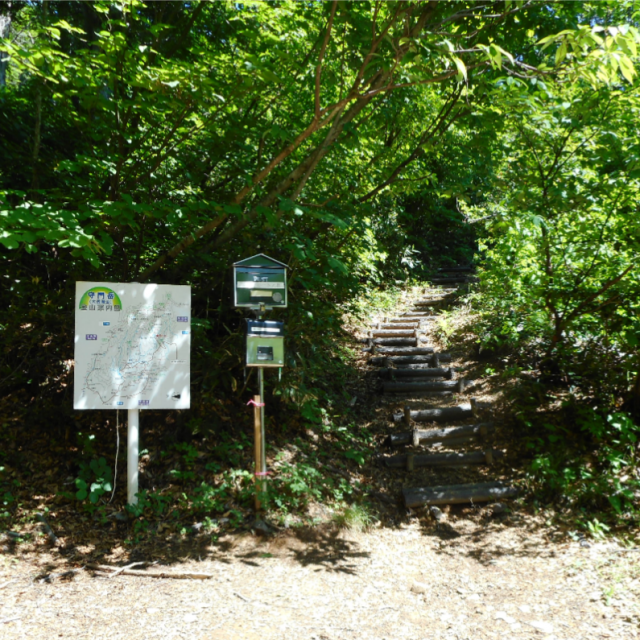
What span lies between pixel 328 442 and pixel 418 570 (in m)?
2.19

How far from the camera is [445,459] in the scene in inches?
235

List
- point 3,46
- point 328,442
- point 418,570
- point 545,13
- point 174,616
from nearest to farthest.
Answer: point 174,616 < point 3,46 < point 418,570 < point 545,13 < point 328,442

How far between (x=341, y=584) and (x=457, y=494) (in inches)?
77.0

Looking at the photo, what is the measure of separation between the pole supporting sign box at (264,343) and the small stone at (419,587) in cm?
203

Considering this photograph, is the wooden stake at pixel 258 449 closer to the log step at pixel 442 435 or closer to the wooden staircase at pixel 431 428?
the wooden staircase at pixel 431 428

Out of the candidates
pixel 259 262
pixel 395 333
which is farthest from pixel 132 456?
pixel 395 333

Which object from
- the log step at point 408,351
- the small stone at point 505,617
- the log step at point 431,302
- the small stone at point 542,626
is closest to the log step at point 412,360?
the log step at point 408,351

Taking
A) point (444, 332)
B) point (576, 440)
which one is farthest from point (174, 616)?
point (444, 332)

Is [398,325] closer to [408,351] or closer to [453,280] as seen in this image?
[408,351]

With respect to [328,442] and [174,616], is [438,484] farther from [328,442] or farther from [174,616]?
[174,616]

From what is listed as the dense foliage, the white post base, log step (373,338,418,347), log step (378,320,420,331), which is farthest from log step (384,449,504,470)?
log step (378,320,420,331)

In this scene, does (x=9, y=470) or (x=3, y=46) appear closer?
(x=3, y=46)

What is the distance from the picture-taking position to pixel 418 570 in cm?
421

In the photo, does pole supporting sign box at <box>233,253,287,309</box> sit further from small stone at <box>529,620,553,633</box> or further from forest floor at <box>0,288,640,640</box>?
small stone at <box>529,620,553,633</box>
